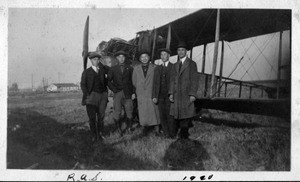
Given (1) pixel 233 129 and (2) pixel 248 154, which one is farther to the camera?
(1) pixel 233 129

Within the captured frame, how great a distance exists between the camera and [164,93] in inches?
159

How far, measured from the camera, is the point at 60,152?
3.71m

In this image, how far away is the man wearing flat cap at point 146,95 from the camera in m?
4.00

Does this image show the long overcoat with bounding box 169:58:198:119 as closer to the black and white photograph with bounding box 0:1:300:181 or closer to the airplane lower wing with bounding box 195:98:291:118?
the black and white photograph with bounding box 0:1:300:181

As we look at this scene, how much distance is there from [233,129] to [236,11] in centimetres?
200

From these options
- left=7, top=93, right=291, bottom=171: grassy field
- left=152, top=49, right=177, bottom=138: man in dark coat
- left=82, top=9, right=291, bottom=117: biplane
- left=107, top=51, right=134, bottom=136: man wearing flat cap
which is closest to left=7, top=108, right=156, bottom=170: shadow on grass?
left=7, top=93, right=291, bottom=171: grassy field

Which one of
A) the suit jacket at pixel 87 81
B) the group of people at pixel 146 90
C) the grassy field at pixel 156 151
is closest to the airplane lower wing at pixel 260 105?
the grassy field at pixel 156 151

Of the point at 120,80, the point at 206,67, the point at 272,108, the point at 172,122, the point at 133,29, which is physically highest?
the point at 133,29

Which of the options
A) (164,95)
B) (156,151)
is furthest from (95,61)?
(156,151)

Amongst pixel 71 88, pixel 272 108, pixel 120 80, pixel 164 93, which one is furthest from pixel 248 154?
pixel 71 88

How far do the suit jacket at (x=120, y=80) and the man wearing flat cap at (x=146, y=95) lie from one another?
6.4 inches

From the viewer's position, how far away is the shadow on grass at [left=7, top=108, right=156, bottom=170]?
343 cm

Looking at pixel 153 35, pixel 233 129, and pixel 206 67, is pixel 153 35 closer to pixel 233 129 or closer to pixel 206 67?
pixel 206 67

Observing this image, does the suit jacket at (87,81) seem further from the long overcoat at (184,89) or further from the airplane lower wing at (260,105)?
the airplane lower wing at (260,105)
